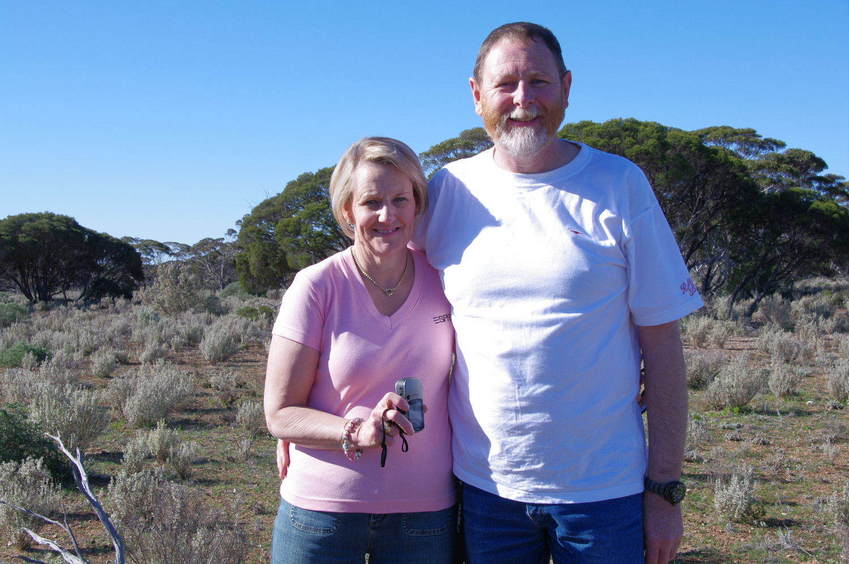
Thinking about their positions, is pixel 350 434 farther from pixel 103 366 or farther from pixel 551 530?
pixel 103 366

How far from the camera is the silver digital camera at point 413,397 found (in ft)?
5.92

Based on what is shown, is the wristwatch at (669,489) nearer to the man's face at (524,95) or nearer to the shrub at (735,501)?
the man's face at (524,95)

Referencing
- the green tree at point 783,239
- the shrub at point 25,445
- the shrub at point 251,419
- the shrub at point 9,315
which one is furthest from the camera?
the green tree at point 783,239

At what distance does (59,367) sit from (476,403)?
8.85m

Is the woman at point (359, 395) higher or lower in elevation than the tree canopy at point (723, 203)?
lower

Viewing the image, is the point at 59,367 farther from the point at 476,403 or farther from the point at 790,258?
the point at 790,258

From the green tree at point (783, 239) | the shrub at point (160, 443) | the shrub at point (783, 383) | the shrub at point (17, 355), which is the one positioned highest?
the green tree at point (783, 239)

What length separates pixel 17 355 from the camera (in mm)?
9914

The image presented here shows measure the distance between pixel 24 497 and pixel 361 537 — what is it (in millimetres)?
3479

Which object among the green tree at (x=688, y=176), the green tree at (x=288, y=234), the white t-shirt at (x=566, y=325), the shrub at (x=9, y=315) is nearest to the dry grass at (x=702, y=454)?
the white t-shirt at (x=566, y=325)

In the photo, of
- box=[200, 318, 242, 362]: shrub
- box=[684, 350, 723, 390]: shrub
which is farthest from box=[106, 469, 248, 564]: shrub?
box=[200, 318, 242, 362]: shrub

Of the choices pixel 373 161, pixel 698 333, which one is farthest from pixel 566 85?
pixel 698 333

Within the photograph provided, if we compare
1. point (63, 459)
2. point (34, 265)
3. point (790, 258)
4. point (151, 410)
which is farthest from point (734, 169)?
point (34, 265)

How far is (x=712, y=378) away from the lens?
29.1 feet
